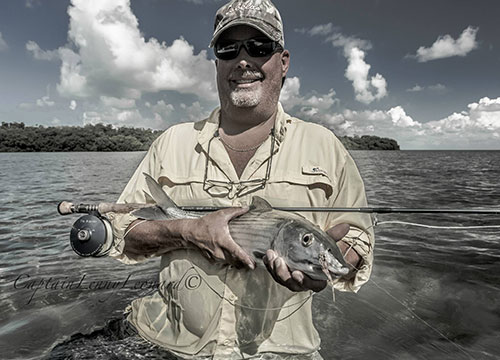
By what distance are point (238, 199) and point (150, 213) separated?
727mm

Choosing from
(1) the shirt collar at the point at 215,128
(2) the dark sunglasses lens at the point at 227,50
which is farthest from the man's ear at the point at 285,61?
(2) the dark sunglasses lens at the point at 227,50

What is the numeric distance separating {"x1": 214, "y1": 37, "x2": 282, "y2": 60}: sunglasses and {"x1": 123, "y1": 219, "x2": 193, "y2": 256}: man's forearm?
1.56 m

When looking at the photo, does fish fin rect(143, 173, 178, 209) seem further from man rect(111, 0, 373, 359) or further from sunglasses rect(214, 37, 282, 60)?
sunglasses rect(214, 37, 282, 60)

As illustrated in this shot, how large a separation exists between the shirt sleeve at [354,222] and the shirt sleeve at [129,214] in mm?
1606

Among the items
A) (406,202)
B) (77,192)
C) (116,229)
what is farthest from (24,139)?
(116,229)

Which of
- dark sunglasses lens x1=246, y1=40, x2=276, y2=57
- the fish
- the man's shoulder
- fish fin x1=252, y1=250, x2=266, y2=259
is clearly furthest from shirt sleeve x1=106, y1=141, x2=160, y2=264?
dark sunglasses lens x1=246, y1=40, x2=276, y2=57

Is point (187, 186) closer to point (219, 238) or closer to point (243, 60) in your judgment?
point (219, 238)

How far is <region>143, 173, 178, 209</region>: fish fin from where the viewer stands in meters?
3.15

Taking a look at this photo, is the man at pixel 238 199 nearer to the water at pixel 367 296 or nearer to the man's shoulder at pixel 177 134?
the man's shoulder at pixel 177 134

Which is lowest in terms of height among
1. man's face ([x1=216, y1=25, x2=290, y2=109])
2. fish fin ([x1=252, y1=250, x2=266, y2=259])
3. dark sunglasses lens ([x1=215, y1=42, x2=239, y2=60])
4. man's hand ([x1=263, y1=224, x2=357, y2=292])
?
man's hand ([x1=263, y1=224, x2=357, y2=292])

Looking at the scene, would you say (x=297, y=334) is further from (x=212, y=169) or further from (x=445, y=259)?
(x=445, y=259)

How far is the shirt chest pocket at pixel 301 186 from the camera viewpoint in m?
3.19

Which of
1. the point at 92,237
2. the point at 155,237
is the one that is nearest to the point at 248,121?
the point at 155,237

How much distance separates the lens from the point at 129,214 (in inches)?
132
